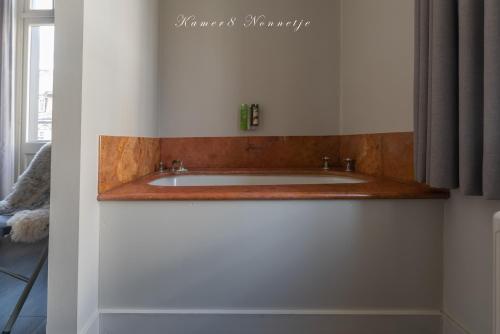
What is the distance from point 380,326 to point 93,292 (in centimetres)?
121

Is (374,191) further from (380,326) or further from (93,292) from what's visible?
(93,292)

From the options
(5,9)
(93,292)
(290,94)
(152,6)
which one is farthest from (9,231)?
(5,9)

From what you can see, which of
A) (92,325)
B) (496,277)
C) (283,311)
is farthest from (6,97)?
(496,277)

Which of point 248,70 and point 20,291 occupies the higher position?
point 248,70

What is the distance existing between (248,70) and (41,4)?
2.12 m

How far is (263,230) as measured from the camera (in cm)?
120

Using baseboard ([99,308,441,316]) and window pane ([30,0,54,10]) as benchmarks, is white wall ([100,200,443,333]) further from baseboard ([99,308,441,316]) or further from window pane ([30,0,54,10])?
window pane ([30,0,54,10])

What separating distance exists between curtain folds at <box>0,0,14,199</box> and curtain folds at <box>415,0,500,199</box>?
10.3 ft

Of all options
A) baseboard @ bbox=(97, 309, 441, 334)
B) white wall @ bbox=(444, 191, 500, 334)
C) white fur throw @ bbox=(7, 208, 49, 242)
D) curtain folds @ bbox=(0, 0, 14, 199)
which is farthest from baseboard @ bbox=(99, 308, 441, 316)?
curtain folds @ bbox=(0, 0, 14, 199)

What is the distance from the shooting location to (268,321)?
47.4 inches

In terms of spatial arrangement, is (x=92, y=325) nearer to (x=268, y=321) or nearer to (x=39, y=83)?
(x=268, y=321)

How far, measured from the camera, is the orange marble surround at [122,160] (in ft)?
4.14

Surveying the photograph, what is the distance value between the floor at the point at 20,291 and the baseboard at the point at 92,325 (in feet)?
1.04

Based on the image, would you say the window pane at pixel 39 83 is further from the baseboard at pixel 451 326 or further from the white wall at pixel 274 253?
the baseboard at pixel 451 326
